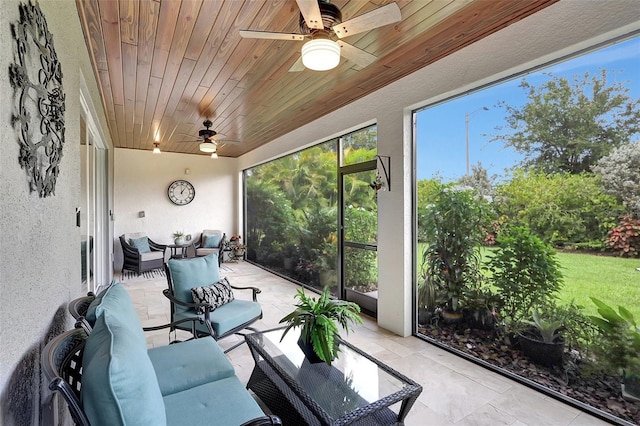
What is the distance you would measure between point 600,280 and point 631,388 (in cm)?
67

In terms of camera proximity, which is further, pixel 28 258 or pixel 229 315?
pixel 229 315

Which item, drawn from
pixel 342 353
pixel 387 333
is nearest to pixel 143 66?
pixel 342 353

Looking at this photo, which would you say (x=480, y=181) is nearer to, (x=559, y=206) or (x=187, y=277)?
(x=559, y=206)

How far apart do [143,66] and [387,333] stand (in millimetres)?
3679

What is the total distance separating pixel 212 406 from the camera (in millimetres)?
1452

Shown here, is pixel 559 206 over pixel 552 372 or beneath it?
over

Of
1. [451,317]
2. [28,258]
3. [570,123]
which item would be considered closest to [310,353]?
[28,258]

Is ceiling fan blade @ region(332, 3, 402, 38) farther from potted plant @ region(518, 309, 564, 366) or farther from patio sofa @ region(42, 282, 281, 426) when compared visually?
potted plant @ region(518, 309, 564, 366)

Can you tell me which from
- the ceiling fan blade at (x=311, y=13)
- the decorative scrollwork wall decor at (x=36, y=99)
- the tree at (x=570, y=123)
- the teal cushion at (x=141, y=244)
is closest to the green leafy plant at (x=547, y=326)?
the tree at (x=570, y=123)

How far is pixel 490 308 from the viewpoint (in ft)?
8.98

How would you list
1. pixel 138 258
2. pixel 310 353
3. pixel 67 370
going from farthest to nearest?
1. pixel 138 258
2. pixel 310 353
3. pixel 67 370

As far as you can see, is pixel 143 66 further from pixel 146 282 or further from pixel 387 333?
pixel 146 282

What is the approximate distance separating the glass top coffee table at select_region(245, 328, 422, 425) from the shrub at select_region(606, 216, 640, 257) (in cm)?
163

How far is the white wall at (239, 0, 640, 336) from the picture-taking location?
198 cm
